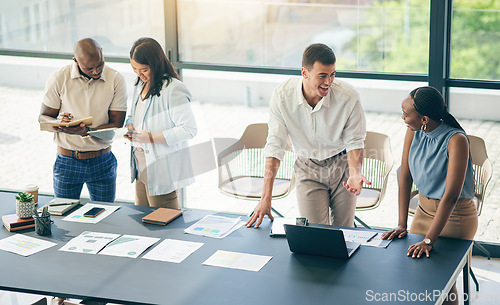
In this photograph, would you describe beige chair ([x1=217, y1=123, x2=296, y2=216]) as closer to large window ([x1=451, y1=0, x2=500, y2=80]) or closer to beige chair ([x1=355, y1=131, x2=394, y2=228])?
beige chair ([x1=355, y1=131, x2=394, y2=228])

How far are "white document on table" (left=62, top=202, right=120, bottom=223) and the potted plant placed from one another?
0.21 m

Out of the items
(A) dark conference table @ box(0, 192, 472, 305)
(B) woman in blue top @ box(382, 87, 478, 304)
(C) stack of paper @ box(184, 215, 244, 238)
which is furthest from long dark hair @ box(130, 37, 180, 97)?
(B) woman in blue top @ box(382, 87, 478, 304)

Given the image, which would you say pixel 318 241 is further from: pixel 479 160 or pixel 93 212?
pixel 479 160

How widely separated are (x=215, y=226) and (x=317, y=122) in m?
0.86

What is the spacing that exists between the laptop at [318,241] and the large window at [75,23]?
3.02 m

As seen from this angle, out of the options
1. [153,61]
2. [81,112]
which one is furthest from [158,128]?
[81,112]

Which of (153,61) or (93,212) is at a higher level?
(153,61)

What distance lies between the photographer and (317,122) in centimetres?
400

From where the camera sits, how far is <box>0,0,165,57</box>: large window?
19.2 feet

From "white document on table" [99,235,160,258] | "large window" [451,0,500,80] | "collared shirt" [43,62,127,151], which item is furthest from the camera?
"large window" [451,0,500,80]

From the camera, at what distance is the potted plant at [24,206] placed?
391 centimetres

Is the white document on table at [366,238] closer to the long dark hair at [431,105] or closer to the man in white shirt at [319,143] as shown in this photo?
the man in white shirt at [319,143]

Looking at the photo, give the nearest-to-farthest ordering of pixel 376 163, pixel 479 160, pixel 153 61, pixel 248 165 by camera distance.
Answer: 1. pixel 153 61
2. pixel 479 160
3. pixel 376 163
4. pixel 248 165

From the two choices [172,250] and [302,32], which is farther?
[302,32]
